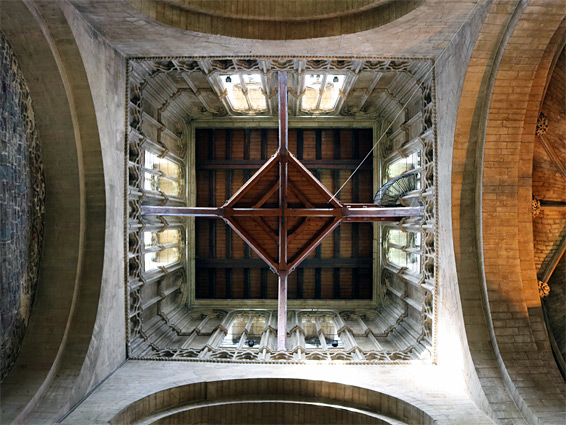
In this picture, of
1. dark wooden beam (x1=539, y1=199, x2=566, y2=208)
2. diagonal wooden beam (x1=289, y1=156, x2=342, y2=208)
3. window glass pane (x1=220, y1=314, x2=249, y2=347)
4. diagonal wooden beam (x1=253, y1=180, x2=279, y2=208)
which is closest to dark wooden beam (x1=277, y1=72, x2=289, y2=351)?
diagonal wooden beam (x1=289, y1=156, x2=342, y2=208)

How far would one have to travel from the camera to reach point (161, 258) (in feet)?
48.6

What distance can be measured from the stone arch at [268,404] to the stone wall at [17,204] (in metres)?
3.43

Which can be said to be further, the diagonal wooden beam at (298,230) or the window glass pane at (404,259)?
the window glass pane at (404,259)

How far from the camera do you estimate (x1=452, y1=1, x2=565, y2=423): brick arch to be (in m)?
7.96

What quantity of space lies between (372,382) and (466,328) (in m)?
2.82

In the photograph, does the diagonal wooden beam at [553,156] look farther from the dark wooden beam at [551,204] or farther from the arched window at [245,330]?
the arched window at [245,330]

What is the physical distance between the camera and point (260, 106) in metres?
16.2

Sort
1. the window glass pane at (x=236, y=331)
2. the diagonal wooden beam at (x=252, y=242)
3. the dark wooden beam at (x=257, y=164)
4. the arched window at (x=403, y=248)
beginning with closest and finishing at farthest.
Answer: the diagonal wooden beam at (x=252, y=242), the arched window at (x=403, y=248), the window glass pane at (x=236, y=331), the dark wooden beam at (x=257, y=164)

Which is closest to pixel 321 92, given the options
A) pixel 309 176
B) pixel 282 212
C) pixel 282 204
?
pixel 309 176

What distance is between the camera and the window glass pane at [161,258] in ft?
44.5

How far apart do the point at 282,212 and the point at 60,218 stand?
20.5 feet

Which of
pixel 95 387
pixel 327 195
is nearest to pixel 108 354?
pixel 95 387

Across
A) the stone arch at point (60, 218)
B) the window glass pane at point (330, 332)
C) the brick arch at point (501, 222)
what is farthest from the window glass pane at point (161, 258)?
the brick arch at point (501, 222)

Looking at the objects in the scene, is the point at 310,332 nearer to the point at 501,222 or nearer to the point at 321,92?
the point at 501,222
